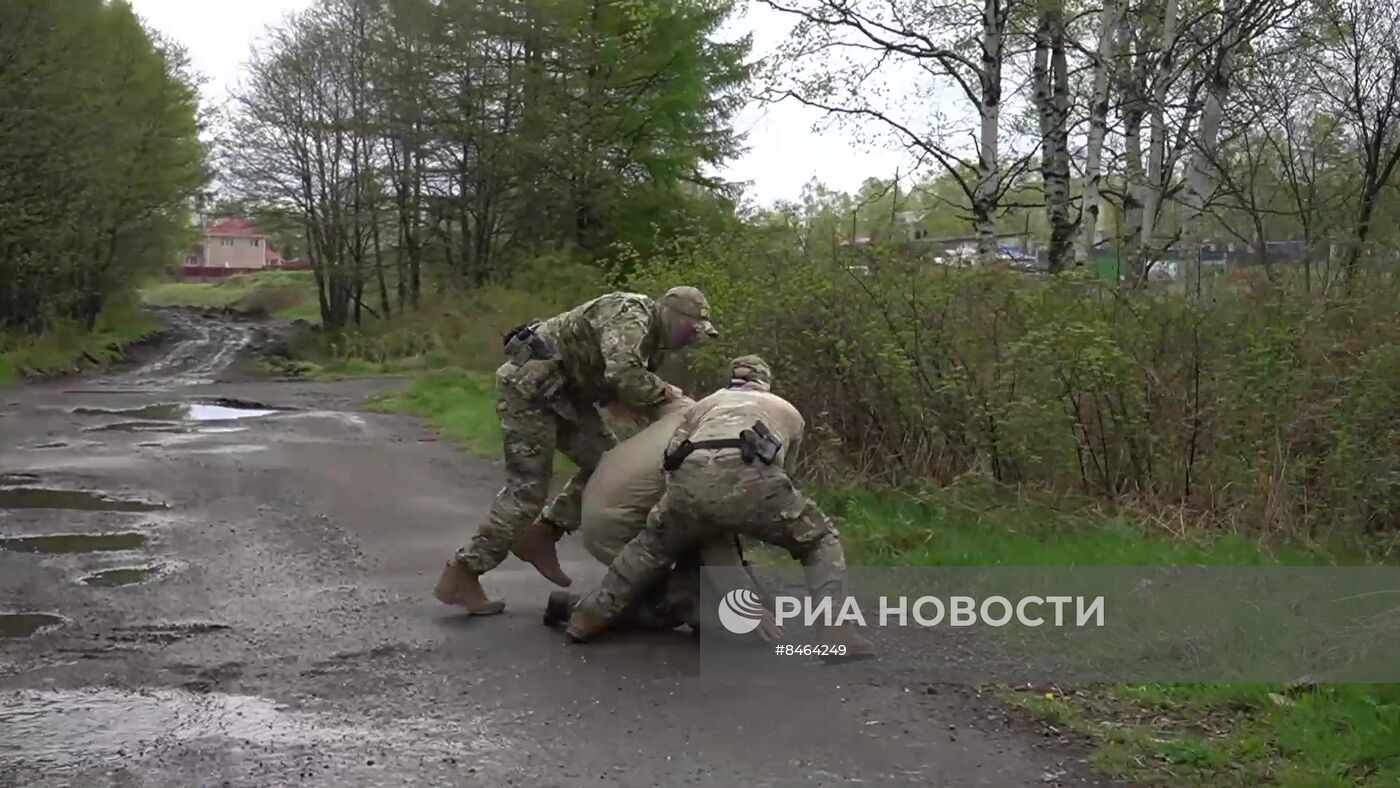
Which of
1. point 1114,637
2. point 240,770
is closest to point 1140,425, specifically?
point 1114,637

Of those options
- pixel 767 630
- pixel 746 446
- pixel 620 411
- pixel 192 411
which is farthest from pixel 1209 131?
pixel 192 411

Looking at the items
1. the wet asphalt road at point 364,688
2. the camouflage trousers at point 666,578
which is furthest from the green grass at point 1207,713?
the camouflage trousers at point 666,578

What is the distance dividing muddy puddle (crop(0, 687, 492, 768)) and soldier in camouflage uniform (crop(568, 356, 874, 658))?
1.25 m

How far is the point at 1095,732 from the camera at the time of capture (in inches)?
190

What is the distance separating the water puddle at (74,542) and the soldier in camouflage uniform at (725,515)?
4.10m

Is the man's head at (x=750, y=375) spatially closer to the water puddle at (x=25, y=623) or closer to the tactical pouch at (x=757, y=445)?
the tactical pouch at (x=757, y=445)

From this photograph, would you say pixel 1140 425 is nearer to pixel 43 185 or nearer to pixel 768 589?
pixel 768 589

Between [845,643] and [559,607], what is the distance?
1458mm

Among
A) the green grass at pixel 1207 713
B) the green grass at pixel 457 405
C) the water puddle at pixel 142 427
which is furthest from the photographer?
the water puddle at pixel 142 427

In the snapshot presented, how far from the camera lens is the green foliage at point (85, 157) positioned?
26.9 metres

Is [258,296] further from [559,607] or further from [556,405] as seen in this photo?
[559,607]

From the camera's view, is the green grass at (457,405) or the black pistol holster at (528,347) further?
the green grass at (457,405)

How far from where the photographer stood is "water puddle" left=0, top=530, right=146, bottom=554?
27.3 feet

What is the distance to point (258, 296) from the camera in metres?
54.9
